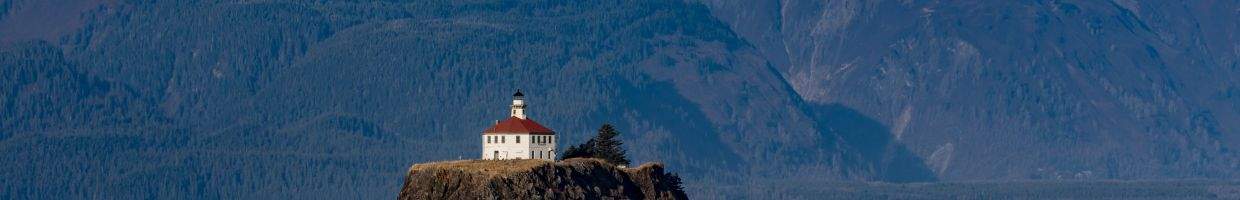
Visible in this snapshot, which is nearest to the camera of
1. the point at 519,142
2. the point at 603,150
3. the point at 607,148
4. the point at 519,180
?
the point at 519,180

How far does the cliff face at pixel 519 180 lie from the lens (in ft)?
549

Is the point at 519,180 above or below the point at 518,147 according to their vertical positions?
below

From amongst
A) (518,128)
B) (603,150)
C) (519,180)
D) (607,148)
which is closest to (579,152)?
(603,150)

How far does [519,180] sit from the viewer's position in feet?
551

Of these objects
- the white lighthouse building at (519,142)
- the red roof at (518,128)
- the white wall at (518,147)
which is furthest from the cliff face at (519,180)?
the red roof at (518,128)

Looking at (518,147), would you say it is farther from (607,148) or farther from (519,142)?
(607,148)

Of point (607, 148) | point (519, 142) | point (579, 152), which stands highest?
point (519, 142)

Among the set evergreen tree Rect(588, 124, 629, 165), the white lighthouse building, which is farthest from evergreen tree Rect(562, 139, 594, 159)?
the white lighthouse building

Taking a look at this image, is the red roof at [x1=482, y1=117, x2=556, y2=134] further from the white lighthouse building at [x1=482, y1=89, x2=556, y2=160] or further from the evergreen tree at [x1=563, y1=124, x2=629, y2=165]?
the evergreen tree at [x1=563, y1=124, x2=629, y2=165]

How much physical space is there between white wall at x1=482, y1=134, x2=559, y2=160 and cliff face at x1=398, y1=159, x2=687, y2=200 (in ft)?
13.1

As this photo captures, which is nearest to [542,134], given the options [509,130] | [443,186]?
[509,130]

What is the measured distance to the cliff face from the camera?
167238 mm

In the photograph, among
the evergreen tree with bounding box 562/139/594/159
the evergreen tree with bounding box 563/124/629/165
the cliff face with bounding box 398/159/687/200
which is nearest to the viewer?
the cliff face with bounding box 398/159/687/200

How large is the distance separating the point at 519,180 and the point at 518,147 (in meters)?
13.9
